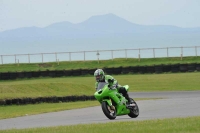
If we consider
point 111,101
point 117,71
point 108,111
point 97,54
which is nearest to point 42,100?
point 111,101

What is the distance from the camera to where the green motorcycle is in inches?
715

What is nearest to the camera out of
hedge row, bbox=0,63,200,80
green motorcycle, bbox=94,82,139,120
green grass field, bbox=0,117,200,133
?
green grass field, bbox=0,117,200,133

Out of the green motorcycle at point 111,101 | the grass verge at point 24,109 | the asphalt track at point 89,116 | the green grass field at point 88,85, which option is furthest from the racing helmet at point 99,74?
the green grass field at point 88,85

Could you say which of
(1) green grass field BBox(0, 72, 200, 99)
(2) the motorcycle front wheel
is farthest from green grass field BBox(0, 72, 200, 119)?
(2) the motorcycle front wheel

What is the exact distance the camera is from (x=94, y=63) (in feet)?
212

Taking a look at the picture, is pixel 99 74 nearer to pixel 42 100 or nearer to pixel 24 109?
pixel 24 109

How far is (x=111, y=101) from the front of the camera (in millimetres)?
18531

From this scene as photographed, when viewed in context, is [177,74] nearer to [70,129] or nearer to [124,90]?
[124,90]

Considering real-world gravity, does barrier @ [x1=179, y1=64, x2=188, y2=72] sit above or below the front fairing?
below

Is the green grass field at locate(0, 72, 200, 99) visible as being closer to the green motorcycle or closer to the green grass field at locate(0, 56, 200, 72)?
the green motorcycle

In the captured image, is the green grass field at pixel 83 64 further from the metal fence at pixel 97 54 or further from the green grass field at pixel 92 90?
the metal fence at pixel 97 54

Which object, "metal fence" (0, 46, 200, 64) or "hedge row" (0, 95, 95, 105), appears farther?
"metal fence" (0, 46, 200, 64)

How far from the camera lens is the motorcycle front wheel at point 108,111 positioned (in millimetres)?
18219

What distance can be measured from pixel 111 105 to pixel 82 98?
12447mm
